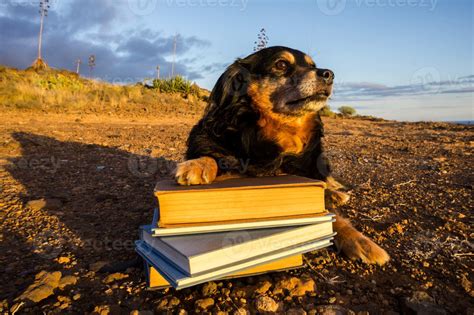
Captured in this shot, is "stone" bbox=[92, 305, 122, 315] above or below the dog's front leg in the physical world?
below

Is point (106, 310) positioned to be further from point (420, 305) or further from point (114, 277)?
point (420, 305)

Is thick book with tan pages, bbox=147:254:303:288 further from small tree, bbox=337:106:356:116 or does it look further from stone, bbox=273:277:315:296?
small tree, bbox=337:106:356:116

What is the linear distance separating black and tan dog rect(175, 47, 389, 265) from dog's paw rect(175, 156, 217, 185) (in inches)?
5.9

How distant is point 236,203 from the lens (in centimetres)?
154

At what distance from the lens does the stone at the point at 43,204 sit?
263cm

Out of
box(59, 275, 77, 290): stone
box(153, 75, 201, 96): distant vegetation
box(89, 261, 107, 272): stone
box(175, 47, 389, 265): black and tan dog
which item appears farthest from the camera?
box(153, 75, 201, 96): distant vegetation

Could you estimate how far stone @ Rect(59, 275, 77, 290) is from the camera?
5.10ft

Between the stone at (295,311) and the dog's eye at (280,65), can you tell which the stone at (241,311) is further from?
the dog's eye at (280,65)

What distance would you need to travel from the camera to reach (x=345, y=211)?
2.68 m

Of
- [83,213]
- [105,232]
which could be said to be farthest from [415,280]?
[83,213]

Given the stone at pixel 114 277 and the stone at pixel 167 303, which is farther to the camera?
the stone at pixel 114 277

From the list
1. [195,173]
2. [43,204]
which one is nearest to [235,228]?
[195,173]

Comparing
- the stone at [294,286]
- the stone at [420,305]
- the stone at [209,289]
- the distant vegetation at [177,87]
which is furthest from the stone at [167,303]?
the distant vegetation at [177,87]

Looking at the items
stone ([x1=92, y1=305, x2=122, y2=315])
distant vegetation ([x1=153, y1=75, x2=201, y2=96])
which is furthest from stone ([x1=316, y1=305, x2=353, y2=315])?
distant vegetation ([x1=153, y1=75, x2=201, y2=96])
